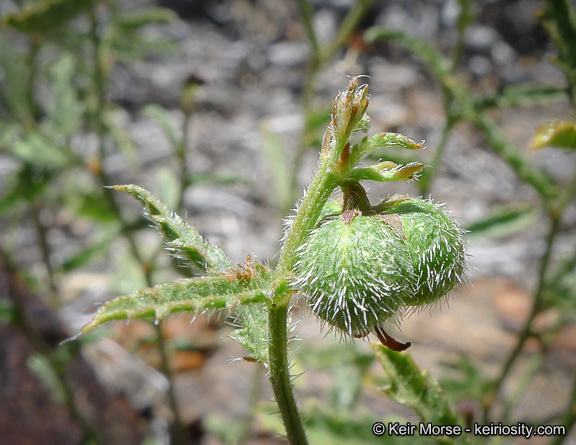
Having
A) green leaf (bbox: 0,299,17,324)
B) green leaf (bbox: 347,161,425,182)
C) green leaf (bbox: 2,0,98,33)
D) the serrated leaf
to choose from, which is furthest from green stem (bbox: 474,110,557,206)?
green leaf (bbox: 0,299,17,324)

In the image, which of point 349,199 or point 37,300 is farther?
point 37,300

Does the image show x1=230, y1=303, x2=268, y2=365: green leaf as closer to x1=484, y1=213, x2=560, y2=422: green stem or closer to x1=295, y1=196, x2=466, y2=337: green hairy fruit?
x1=295, y1=196, x2=466, y2=337: green hairy fruit

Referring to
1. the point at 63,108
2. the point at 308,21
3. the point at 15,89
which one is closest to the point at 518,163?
the point at 308,21

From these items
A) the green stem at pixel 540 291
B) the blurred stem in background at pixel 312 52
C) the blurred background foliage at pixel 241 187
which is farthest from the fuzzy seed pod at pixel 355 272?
the blurred stem in background at pixel 312 52

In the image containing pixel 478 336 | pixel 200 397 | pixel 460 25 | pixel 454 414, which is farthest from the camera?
pixel 478 336

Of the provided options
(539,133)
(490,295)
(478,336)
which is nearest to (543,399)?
(478,336)

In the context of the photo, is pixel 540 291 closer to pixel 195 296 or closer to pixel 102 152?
pixel 195 296

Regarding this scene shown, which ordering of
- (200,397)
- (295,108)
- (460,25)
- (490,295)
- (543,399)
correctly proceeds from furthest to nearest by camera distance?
1. (295,108)
2. (490,295)
3. (200,397)
4. (543,399)
5. (460,25)

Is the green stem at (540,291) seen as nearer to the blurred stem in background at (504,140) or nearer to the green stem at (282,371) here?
the blurred stem in background at (504,140)

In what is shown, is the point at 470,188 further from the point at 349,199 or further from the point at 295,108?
the point at 349,199
